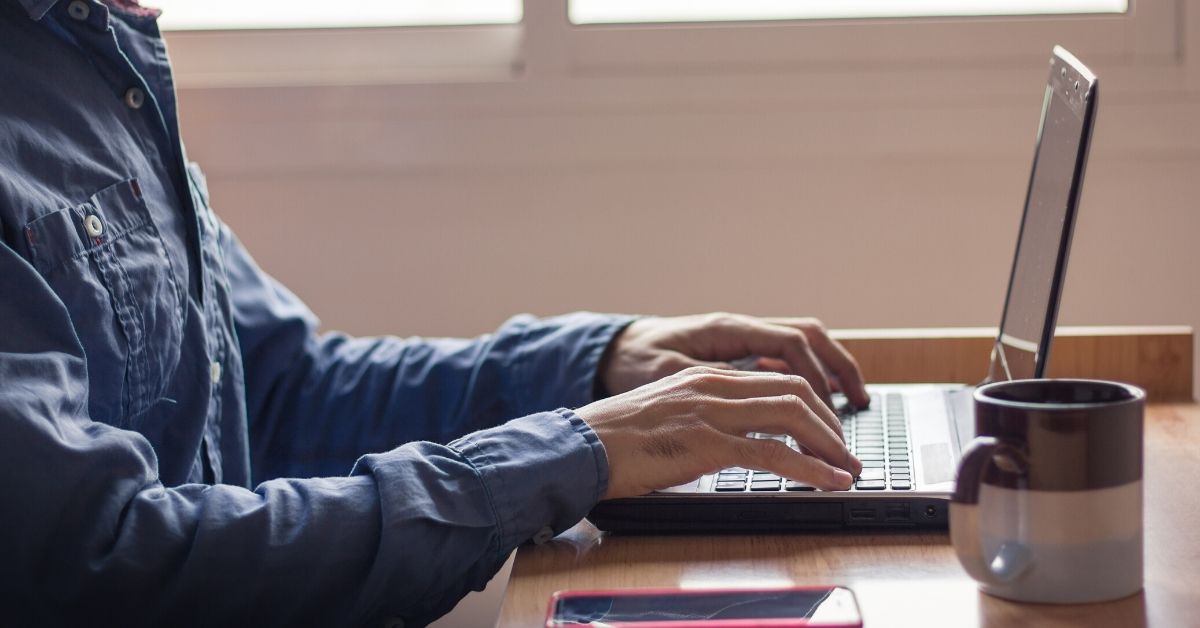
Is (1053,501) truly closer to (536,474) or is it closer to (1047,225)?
(536,474)

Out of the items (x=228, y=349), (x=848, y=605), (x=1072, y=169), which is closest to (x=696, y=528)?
(x=848, y=605)

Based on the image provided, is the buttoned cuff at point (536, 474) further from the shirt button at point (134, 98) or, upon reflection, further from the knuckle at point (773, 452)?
the shirt button at point (134, 98)

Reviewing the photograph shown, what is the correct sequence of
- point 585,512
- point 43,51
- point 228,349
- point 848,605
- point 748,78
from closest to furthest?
point 848,605 → point 585,512 → point 43,51 → point 228,349 → point 748,78

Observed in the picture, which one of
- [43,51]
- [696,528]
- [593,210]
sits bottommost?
[696,528]

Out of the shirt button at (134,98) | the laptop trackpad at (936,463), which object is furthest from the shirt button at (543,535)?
the shirt button at (134,98)

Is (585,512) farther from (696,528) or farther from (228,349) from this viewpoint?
(228,349)

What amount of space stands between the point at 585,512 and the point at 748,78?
0.96 meters

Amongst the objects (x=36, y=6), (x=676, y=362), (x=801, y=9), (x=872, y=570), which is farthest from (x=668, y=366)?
(x=801, y=9)

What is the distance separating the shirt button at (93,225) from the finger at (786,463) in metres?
0.39

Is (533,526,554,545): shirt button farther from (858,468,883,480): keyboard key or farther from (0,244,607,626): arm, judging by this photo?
(858,468,883,480): keyboard key

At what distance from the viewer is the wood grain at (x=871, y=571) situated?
54 centimetres

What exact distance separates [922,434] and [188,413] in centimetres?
48

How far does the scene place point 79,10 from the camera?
32.9 inches

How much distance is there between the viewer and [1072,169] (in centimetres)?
77
